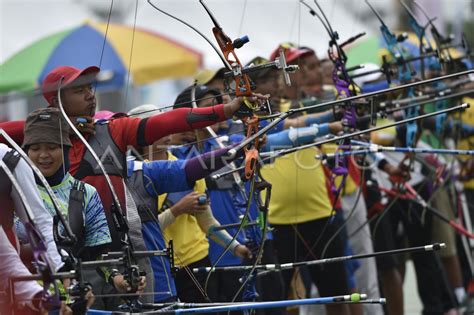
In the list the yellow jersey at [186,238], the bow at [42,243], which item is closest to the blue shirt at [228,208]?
the yellow jersey at [186,238]

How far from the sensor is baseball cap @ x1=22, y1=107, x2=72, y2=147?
4.82 m

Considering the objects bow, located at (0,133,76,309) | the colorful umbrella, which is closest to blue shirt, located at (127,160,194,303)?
bow, located at (0,133,76,309)

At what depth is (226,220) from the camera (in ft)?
22.2

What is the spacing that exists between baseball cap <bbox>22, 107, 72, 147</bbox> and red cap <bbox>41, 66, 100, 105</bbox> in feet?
1.63

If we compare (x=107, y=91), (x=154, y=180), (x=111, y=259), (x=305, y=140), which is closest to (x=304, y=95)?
(x=305, y=140)

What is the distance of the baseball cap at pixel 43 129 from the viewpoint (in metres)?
4.82

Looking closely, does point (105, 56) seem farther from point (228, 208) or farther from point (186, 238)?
point (186, 238)

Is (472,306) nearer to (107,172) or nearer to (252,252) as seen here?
(252,252)

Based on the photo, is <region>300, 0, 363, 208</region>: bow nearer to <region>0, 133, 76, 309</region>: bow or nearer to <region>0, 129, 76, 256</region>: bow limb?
<region>0, 129, 76, 256</region>: bow limb

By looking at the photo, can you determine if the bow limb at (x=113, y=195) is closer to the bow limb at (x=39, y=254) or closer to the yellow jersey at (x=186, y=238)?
the bow limb at (x=39, y=254)

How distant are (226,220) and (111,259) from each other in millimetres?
2225

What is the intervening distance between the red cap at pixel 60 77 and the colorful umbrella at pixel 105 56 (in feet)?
18.3

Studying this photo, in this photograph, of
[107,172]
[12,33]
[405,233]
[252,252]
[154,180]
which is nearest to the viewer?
[107,172]

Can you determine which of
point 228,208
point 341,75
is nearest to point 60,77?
point 228,208
